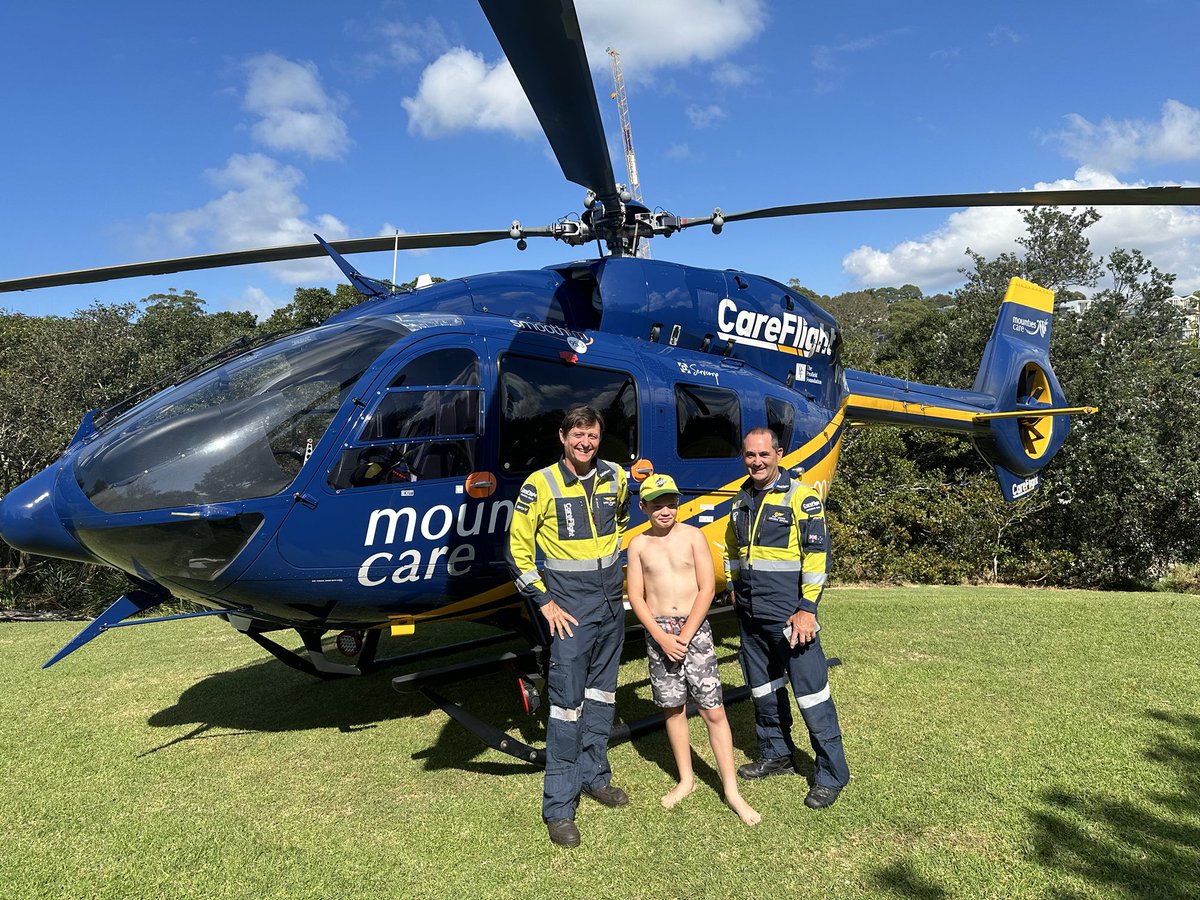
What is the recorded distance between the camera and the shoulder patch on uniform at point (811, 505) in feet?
11.6

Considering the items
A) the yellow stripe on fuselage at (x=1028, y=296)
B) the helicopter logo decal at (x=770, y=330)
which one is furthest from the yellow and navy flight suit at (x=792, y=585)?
the yellow stripe on fuselage at (x=1028, y=296)

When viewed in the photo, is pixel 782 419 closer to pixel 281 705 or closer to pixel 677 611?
pixel 677 611

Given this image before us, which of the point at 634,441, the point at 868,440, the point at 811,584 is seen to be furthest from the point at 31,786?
the point at 868,440

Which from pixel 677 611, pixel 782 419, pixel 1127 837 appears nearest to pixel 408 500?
pixel 677 611

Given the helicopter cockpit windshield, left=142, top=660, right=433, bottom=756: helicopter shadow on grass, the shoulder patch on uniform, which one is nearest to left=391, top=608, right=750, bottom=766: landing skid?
left=142, top=660, right=433, bottom=756: helicopter shadow on grass

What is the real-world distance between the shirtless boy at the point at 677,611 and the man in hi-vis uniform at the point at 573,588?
0.16 metres

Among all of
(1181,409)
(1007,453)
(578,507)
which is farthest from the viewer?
(1181,409)

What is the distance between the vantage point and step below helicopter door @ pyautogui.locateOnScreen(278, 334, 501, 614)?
3508 mm

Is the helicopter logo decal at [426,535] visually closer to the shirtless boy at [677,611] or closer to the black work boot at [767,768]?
the shirtless boy at [677,611]

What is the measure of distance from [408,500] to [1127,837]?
351 cm

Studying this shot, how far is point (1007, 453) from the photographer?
825 cm

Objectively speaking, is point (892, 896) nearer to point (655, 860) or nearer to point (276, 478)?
point (655, 860)

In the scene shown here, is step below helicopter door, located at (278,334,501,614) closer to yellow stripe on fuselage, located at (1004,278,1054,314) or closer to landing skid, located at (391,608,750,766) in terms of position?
landing skid, located at (391,608,750,766)

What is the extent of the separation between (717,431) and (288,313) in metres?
27.1
